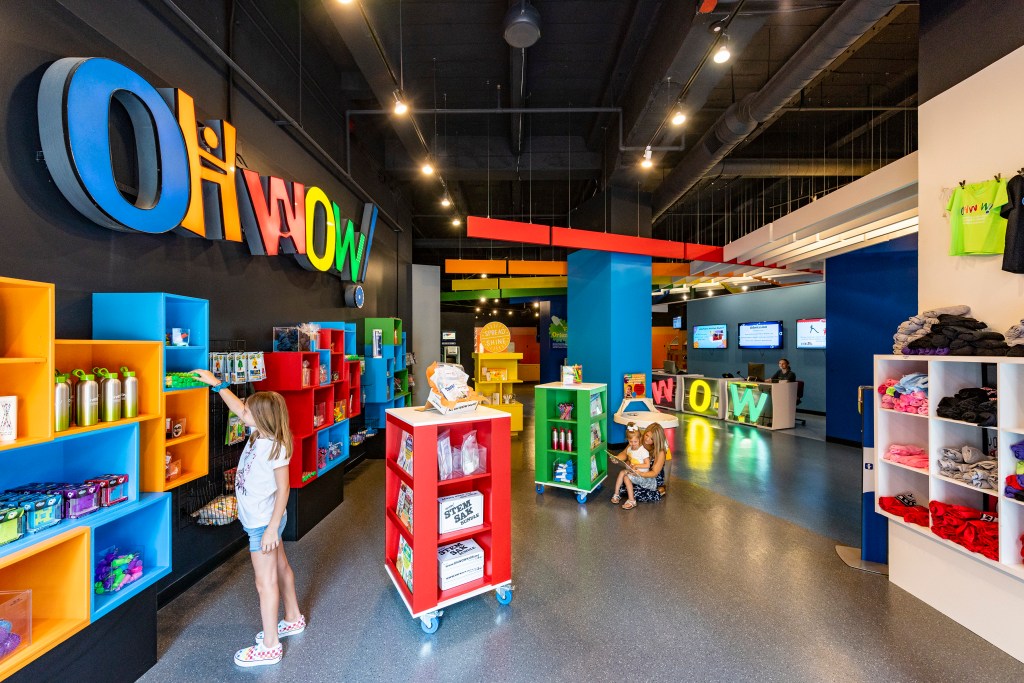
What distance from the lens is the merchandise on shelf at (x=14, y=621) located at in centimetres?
183

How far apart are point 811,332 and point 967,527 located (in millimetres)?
10277

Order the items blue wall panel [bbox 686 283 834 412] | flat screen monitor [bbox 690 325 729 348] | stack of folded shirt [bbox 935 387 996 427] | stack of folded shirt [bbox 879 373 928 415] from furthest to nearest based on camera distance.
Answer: flat screen monitor [bbox 690 325 729 348], blue wall panel [bbox 686 283 834 412], stack of folded shirt [bbox 879 373 928 415], stack of folded shirt [bbox 935 387 996 427]

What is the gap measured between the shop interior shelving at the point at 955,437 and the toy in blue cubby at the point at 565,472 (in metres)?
2.96

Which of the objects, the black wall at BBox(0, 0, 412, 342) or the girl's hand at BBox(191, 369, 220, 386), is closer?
the black wall at BBox(0, 0, 412, 342)

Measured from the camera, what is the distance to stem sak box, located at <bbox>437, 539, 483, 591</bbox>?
2959 millimetres

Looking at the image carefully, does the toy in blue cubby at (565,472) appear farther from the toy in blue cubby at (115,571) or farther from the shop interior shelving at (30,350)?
the shop interior shelving at (30,350)

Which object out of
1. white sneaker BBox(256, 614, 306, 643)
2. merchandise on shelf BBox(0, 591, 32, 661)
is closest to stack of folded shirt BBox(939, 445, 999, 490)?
white sneaker BBox(256, 614, 306, 643)

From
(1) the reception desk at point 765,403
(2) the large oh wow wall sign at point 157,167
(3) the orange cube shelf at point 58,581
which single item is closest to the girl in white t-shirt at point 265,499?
(3) the orange cube shelf at point 58,581

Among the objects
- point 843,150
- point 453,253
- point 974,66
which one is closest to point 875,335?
point 843,150

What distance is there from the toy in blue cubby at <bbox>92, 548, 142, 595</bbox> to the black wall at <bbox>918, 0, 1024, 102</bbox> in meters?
6.16

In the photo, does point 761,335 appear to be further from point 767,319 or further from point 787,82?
point 787,82

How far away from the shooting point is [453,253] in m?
15.7

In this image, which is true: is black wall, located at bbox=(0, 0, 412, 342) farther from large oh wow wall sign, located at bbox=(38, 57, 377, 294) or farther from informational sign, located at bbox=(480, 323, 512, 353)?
informational sign, located at bbox=(480, 323, 512, 353)

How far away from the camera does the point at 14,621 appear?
192 cm
